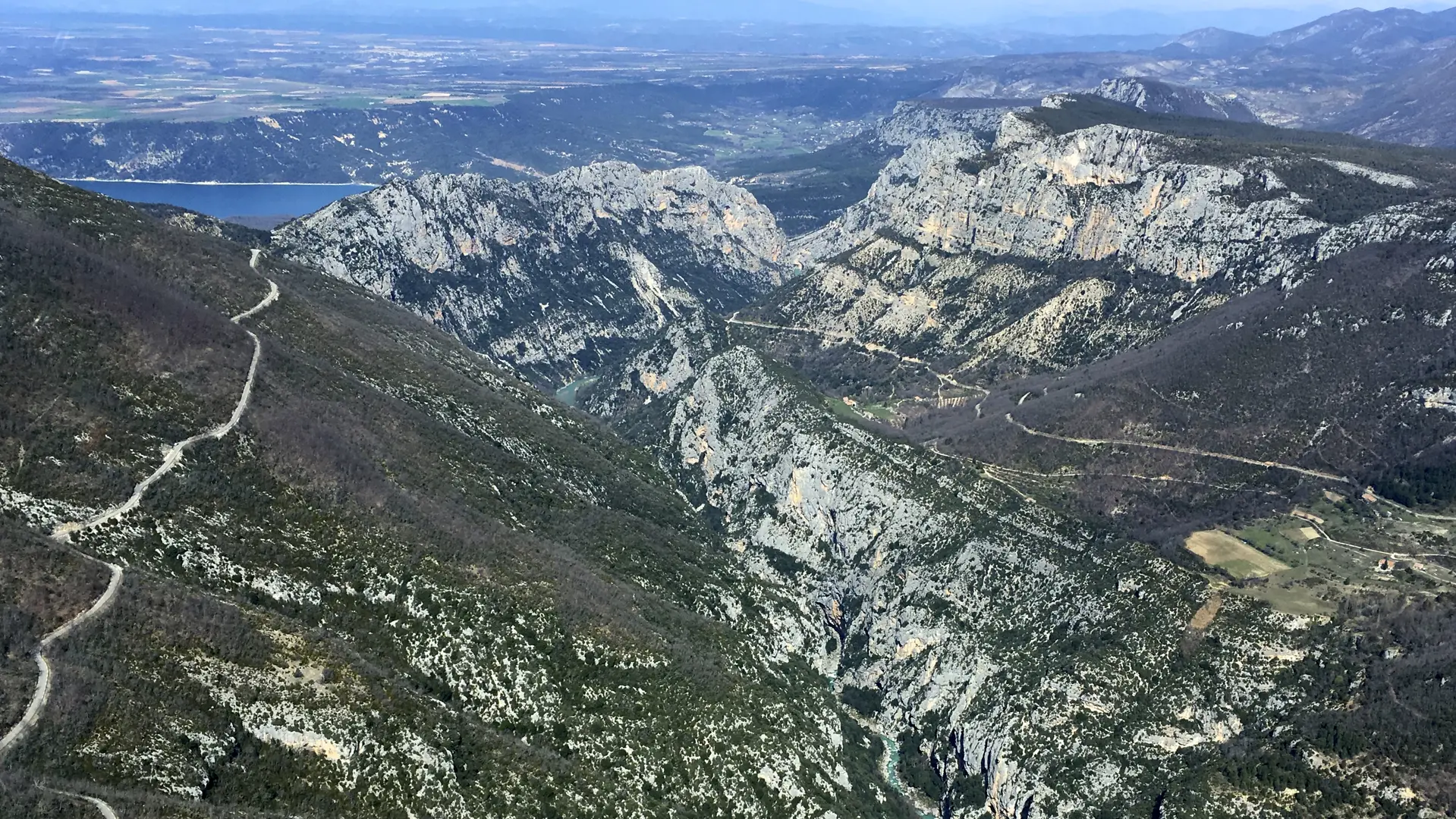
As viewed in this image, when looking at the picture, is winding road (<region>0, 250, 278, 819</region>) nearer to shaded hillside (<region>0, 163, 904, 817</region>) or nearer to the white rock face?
shaded hillside (<region>0, 163, 904, 817</region>)

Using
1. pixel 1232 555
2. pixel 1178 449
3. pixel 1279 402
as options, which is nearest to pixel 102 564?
pixel 1232 555

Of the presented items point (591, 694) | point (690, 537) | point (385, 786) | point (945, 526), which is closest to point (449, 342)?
point (690, 537)

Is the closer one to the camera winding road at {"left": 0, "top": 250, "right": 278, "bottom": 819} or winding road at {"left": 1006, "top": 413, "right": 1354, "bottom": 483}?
winding road at {"left": 0, "top": 250, "right": 278, "bottom": 819}

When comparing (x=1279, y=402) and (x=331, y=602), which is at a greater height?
(x=1279, y=402)

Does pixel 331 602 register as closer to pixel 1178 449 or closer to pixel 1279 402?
pixel 1178 449

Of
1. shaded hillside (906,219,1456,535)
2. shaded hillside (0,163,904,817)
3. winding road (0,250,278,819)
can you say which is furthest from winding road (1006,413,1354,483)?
winding road (0,250,278,819)

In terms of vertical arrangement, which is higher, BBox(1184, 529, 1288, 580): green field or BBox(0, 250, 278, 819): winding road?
BBox(0, 250, 278, 819): winding road

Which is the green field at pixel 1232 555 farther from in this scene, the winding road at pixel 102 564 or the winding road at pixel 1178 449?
the winding road at pixel 102 564

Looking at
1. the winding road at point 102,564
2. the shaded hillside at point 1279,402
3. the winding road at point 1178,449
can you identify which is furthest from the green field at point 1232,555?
the winding road at point 102,564
